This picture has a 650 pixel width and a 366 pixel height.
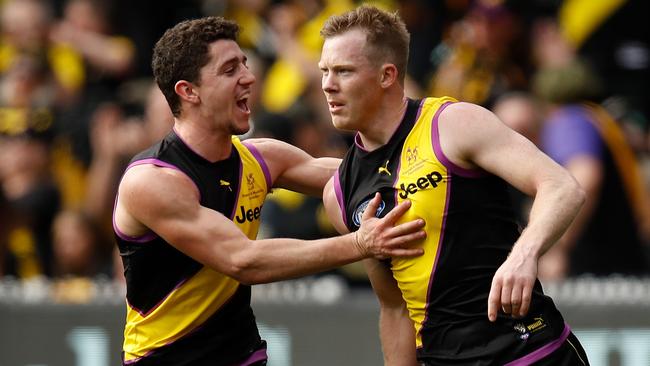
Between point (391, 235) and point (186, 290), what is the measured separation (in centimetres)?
109

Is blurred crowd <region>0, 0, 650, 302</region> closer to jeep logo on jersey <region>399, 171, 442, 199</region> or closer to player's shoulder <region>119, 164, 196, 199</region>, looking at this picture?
jeep logo on jersey <region>399, 171, 442, 199</region>

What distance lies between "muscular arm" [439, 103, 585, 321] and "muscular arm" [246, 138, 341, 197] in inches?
42.4

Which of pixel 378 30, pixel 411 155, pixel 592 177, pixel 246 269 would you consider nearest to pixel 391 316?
pixel 246 269

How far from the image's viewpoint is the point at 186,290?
5.86 m

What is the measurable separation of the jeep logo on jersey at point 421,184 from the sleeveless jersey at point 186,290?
0.90 meters

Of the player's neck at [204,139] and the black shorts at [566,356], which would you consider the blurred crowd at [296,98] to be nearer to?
the black shorts at [566,356]

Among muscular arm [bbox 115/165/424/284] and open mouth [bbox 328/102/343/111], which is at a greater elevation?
open mouth [bbox 328/102/343/111]

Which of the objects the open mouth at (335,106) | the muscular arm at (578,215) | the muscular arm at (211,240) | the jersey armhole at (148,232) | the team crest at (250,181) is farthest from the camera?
the muscular arm at (578,215)

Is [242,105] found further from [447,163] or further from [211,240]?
[447,163]

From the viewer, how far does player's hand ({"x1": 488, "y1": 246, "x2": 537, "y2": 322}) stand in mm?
4801

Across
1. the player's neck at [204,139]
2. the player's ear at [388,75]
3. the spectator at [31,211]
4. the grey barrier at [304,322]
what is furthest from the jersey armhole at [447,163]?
the spectator at [31,211]

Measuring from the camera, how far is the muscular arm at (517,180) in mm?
4840

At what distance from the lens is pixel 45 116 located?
10.8 meters

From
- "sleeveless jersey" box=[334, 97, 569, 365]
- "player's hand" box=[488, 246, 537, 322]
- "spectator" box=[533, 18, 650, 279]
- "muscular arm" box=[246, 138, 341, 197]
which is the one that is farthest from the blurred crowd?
"player's hand" box=[488, 246, 537, 322]
